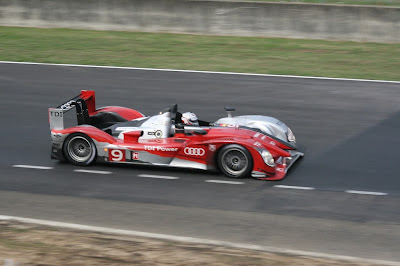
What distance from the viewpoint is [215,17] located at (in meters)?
26.9

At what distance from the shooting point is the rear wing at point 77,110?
13.2 metres

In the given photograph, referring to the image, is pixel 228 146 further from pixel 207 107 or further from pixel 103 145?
pixel 207 107

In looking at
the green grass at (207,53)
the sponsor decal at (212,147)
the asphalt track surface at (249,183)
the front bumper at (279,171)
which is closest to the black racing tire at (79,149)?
the asphalt track surface at (249,183)

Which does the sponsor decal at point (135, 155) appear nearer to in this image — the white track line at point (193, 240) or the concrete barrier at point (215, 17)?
the white track line at point (193, 240)

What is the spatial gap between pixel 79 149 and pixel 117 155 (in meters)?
0.85

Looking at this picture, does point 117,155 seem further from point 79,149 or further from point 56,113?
point 56,113

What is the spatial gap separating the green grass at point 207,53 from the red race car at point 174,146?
9.48 meters

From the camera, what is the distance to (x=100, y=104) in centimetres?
1825

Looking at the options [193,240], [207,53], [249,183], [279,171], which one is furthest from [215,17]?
[193,240]

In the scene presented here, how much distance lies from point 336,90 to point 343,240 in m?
10.7

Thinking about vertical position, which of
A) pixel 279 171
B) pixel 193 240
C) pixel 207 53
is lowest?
pixel 193 240

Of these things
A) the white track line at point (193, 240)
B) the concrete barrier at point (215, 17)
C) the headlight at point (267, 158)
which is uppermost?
the concrete barrier at point (215, 17)

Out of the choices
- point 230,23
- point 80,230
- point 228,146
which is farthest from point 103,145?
point 230,23

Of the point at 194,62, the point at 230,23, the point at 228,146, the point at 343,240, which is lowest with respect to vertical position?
the point at 343,240
